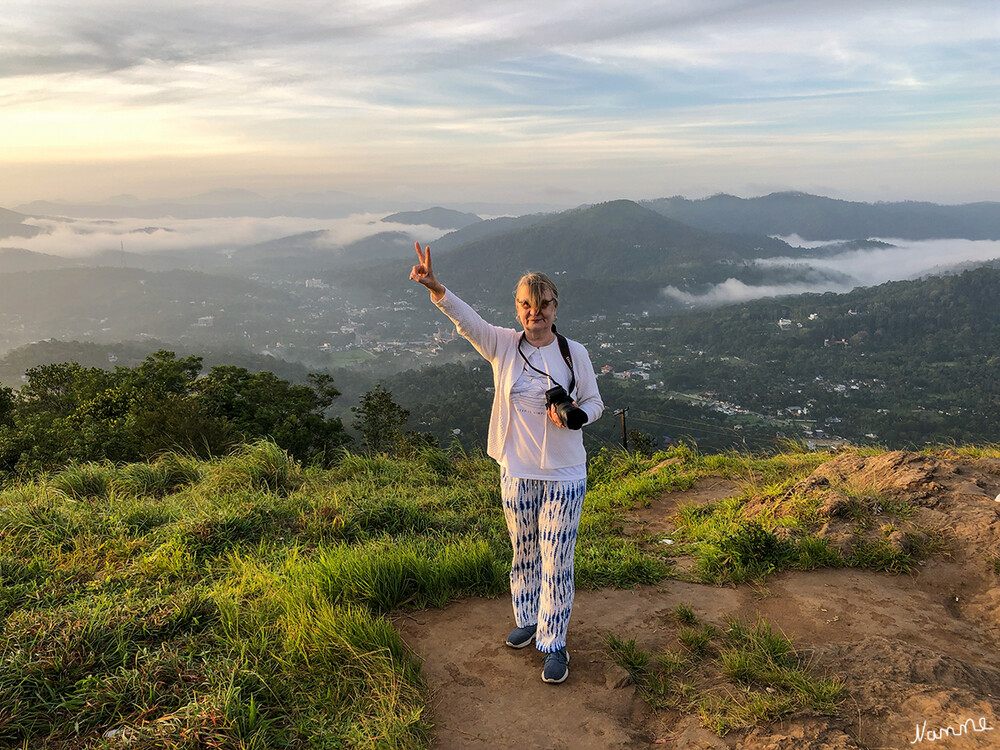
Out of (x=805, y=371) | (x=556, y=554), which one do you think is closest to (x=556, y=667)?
(x=556, y=554)

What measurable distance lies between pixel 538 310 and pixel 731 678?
7.20ft

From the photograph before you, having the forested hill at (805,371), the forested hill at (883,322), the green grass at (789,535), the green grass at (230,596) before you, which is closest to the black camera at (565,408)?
the green grass at (230,596)

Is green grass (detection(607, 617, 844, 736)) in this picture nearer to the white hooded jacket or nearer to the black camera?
the white hooded jacket

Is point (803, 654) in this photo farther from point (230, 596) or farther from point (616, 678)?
point (230, 596)

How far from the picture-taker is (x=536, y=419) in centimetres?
292

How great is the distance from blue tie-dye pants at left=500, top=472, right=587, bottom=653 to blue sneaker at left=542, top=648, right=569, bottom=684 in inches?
1.6

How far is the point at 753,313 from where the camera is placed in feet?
468

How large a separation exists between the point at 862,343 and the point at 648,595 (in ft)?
436

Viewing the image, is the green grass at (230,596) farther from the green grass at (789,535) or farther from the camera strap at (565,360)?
the camera strap at (565,360)

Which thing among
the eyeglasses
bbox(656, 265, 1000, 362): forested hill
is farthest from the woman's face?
bbox(656, 265, 1000, 362): forested hill

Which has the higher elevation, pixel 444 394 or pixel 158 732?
pixel 158 732

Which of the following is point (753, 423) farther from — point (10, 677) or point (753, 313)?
point (753, 313)

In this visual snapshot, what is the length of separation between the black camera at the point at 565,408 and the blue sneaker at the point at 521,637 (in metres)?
1.34

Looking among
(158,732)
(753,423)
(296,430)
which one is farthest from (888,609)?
(753,423)
